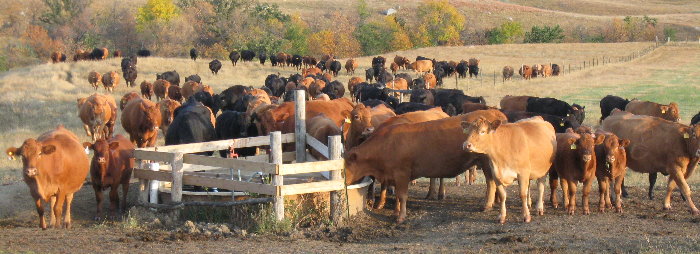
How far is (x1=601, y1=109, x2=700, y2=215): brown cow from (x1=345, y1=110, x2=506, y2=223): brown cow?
8.76 feet

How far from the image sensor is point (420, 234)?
1159 centimetres

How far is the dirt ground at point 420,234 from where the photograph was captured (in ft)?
33.1

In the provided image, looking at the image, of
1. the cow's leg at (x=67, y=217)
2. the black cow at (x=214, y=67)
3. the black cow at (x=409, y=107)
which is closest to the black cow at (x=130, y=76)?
the black cow at (x=214, y=67)

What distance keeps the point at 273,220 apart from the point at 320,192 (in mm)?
956

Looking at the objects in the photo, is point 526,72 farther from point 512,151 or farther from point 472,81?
point 512,151

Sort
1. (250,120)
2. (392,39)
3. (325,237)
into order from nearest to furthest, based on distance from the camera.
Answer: (325,237), (250,120), (392,39)

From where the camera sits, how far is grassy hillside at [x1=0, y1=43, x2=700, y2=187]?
3066 cm

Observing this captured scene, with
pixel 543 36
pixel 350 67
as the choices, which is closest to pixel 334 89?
pixel 350 67

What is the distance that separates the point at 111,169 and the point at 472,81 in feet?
129

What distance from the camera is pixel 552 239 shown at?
10.4 metres

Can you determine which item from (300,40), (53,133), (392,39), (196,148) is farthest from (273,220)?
(392,39)

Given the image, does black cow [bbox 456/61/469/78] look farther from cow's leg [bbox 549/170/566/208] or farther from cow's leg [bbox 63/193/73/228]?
cow's leg [bbox 63/193/73/228]

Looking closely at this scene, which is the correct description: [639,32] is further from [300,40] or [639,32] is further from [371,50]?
[300,40]

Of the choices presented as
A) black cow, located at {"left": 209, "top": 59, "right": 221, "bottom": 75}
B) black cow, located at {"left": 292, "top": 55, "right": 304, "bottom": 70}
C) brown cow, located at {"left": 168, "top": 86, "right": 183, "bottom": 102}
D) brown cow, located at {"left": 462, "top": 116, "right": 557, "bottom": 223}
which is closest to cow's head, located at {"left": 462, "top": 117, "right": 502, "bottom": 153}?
brown cow, located at {"left": 462, "top": 116, "right": 557, "bottom": 223}
